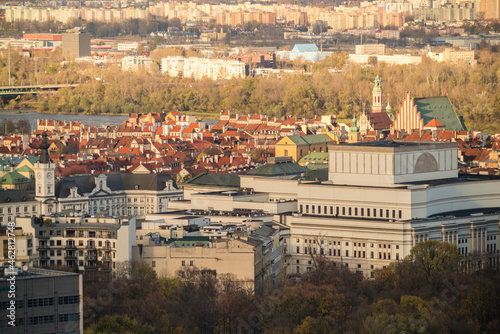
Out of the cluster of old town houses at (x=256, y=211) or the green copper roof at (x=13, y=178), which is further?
the green copper roof at (x=13, y=178)

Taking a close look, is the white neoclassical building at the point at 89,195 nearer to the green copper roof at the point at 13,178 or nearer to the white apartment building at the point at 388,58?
the green copper roof at the point at 13,178

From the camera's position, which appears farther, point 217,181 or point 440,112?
point 440,112

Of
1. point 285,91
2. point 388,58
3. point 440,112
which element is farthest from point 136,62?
point 440,112

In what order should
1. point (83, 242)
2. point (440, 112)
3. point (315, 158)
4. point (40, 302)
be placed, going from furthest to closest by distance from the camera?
point (440, 112) → point (315, 158) → point (83, 242) → point (40, 302)

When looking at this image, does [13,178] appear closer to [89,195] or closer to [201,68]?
[89,195]

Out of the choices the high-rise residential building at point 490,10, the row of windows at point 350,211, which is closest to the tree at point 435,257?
the row of windows at point 350,211

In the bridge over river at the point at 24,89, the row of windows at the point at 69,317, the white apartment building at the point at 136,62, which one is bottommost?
the bridge over river at the point at 24,89

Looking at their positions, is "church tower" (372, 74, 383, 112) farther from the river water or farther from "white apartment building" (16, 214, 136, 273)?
"white apartment building" (16, 214, 136, 273)
